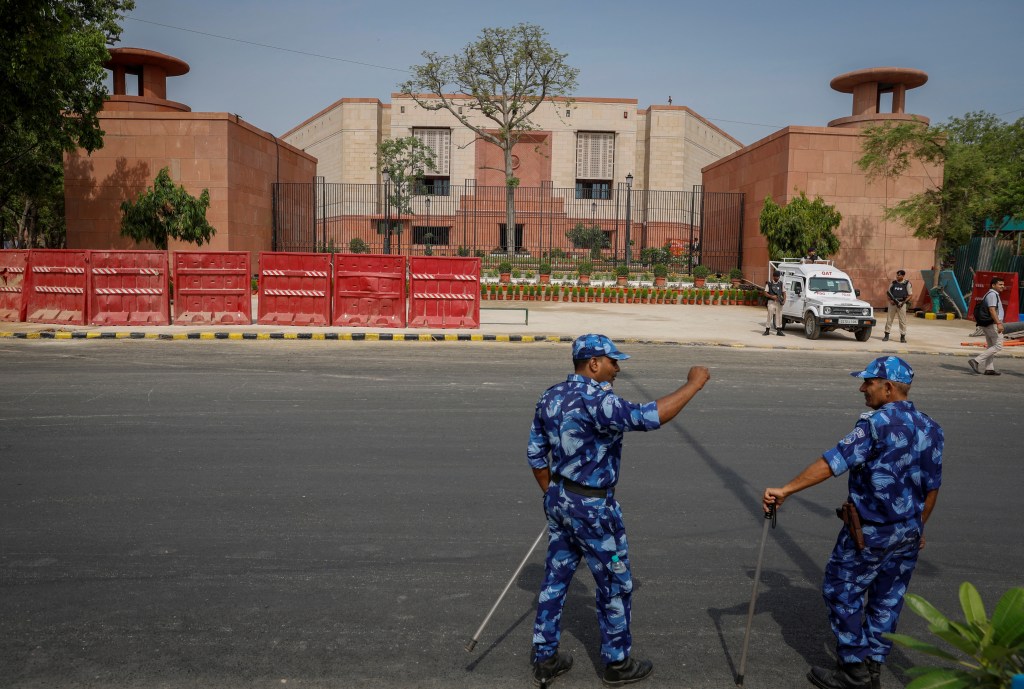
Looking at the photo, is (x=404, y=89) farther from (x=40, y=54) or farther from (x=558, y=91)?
(x=40, y=54)

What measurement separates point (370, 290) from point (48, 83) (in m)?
11.6

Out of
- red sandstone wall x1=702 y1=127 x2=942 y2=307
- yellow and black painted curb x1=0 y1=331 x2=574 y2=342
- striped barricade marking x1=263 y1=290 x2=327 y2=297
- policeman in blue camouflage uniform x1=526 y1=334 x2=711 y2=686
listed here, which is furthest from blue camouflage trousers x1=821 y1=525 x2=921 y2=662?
red sandstone wall x1=702 y1=127 x2=942 y2=307

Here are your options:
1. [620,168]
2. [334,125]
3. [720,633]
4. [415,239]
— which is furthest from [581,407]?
[334,125]

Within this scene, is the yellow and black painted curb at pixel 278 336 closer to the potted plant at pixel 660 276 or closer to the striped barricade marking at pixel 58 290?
the striped barricade marking at pixel 58 290

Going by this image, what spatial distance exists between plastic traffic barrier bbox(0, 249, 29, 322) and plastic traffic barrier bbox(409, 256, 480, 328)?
9.62 metres

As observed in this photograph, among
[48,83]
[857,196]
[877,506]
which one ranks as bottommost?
[877,506]

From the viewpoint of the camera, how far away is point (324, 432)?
9.32 m

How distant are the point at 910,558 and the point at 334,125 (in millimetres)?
68320

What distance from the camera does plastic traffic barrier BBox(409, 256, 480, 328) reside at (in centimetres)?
2083

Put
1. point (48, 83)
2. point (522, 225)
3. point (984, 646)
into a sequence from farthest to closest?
point (522, 225)
point (48, 83)
point (984, 646)

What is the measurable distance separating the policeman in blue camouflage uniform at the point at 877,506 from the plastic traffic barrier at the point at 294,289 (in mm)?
17821

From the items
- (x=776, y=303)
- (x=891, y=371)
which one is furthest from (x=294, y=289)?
(x=891, y=371)

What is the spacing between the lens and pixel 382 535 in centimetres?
606

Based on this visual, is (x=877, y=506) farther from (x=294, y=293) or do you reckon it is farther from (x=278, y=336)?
(x=294, y=293)
